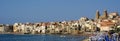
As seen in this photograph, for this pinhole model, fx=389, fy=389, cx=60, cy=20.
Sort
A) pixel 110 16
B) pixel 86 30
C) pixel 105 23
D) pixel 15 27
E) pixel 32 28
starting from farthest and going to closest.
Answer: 1. pixel 15 27
2. pixel 32 28
3. pixel 110 16
4. pixel 86 30
5. pixel 105 23

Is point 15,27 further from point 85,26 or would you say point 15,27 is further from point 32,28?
point 85,26

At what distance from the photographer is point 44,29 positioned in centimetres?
12231

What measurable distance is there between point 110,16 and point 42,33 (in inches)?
899

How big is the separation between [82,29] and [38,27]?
21744 mm

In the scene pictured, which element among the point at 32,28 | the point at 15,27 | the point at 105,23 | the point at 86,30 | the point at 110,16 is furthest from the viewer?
the point at 15,27

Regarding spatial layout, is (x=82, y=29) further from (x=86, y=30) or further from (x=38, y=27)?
(x=38, y=27)

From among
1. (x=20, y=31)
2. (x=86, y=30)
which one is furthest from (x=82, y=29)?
(x=20, y=31)

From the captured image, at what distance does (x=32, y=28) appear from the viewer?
5089 inches

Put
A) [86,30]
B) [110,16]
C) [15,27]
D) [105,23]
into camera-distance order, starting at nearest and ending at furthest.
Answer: [105,23], [86,30], [110,16], [15,27]

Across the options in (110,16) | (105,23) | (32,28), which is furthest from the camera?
(32,28)

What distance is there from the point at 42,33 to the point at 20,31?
10.7 meters

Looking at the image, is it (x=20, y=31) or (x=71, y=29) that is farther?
(x=20, y=31)

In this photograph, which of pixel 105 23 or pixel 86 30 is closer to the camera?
pixel 105 23

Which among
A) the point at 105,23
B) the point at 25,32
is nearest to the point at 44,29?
the point at 25,32
